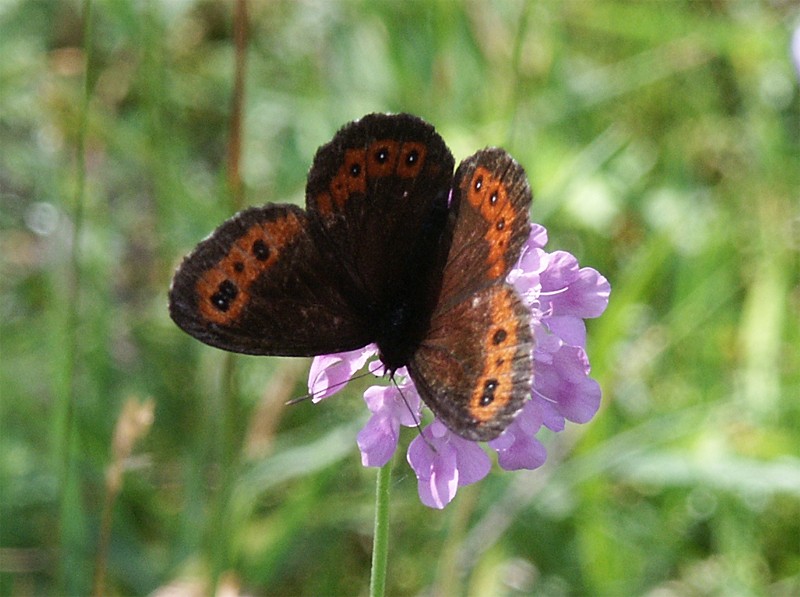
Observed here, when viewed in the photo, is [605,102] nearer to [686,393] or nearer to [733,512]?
[686,393]

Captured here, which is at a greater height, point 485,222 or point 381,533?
point 485,222

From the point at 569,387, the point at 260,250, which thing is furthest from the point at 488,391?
the point at 260,250

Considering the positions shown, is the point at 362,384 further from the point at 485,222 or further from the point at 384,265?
the point at 485,222

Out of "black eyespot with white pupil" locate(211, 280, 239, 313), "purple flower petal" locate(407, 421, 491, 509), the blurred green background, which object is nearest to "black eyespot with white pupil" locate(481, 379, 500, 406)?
"purple flower petal" locate(407, 421, 491, 509)

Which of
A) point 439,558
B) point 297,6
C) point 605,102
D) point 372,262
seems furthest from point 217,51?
point 372,262

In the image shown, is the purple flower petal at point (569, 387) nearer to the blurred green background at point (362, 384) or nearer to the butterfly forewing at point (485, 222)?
the butterfly forewing at point (485, 222)
